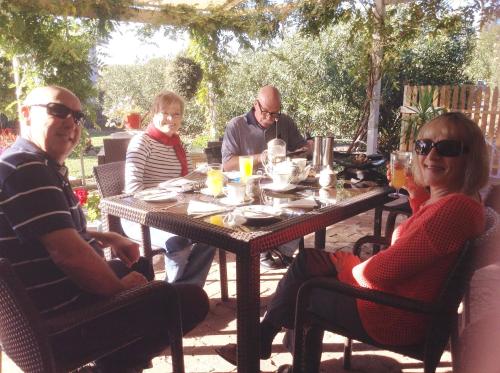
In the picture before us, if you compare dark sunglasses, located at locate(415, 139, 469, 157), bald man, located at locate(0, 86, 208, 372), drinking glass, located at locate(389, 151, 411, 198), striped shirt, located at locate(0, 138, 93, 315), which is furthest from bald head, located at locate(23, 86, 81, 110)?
drinking glass, located at locate(389, 151, 411, 198)

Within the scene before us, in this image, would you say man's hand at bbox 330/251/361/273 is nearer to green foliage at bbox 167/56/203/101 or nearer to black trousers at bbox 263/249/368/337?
black trousers at bbox 263/249/368/337

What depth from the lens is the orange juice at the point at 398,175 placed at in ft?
7.64

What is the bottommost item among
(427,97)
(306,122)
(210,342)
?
(210,342)

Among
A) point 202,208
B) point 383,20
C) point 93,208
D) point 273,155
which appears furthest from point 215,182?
point 383,20

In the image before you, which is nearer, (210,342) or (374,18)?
(210,342)

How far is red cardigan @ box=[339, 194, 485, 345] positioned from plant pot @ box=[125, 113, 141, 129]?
179 inches

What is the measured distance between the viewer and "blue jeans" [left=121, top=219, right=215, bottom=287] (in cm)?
244

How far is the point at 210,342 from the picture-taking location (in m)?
2.34

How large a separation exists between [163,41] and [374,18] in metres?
2.72

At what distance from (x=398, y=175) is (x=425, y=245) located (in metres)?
1.08

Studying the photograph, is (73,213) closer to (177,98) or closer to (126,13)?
(177,98)

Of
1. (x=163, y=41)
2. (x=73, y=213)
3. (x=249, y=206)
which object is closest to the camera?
(x=73, y=213)

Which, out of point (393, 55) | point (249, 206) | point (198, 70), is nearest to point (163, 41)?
point (198, 70)

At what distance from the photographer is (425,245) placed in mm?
1331
